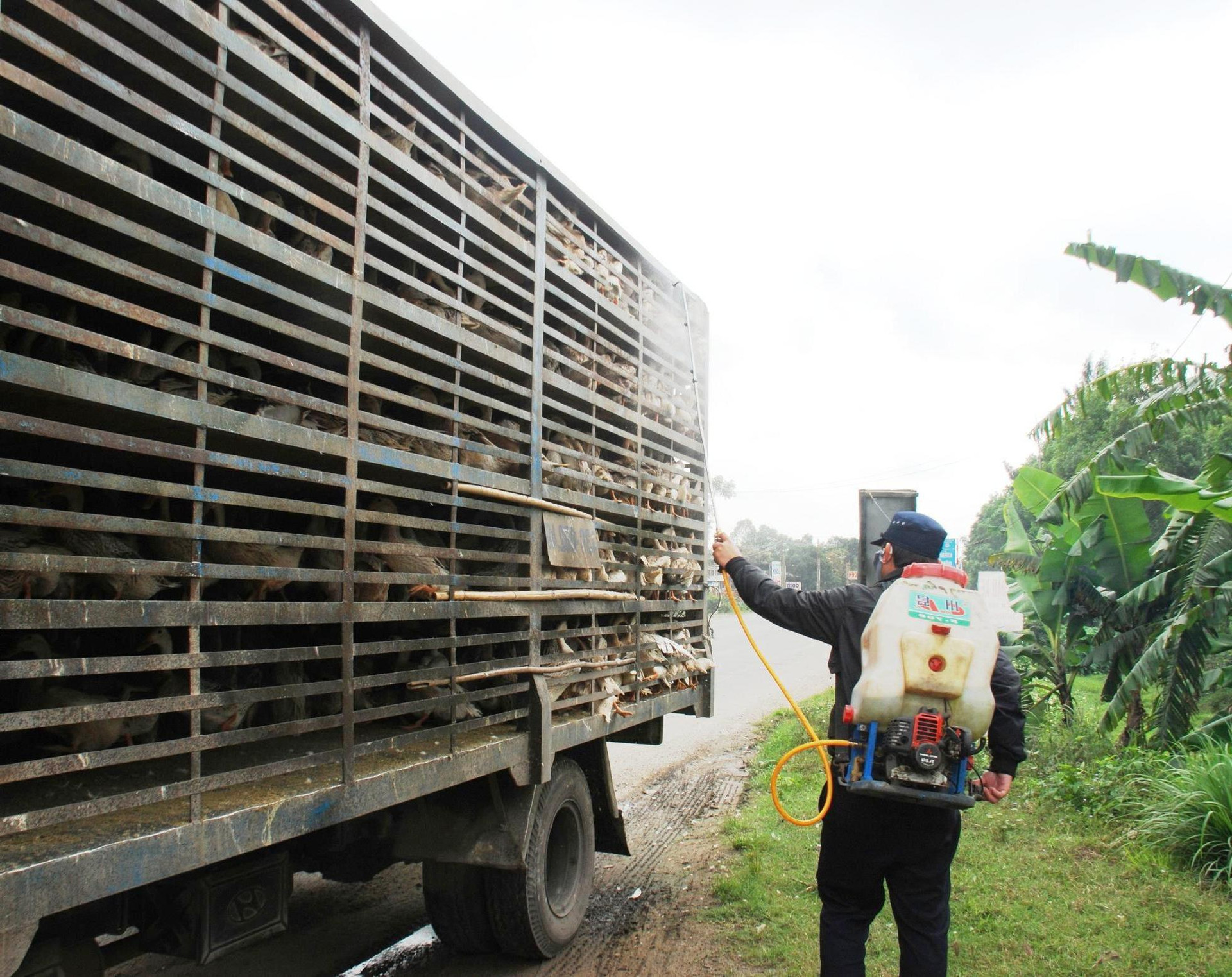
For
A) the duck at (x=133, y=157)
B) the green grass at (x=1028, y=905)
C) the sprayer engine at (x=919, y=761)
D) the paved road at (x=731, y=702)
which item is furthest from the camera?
the paved road at (x=731, y=702)

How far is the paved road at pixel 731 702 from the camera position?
9.00 metres

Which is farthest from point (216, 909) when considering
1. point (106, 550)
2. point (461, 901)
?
point (461, 901)

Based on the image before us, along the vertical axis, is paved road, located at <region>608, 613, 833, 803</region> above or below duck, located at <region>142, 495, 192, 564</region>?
below

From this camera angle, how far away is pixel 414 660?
389cm

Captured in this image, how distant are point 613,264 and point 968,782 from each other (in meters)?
3.27

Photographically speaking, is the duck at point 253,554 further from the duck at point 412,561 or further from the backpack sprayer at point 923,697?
the backpack sprayer at point 923,697

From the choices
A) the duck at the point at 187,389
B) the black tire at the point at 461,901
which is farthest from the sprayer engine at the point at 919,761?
the duck at the point at 187,389

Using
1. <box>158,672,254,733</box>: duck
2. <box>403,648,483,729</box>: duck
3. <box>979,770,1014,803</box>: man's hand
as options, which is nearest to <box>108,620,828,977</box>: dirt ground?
<box>158,672,254,733</box>: duck

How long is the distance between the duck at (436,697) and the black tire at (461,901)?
2.84 feet

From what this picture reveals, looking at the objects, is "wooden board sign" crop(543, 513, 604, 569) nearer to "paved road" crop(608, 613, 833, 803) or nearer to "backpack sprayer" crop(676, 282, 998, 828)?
"backpack sprayer" crop(676, 282, 998, 828)

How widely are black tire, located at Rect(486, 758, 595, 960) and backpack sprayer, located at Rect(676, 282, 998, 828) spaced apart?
1702mm

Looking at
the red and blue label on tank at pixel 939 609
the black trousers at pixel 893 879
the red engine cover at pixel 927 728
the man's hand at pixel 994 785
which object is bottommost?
the black trousers at pixel 893 879

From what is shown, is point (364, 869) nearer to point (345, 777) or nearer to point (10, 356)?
point (345, 777)

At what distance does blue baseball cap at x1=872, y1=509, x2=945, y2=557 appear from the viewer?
3.59m
